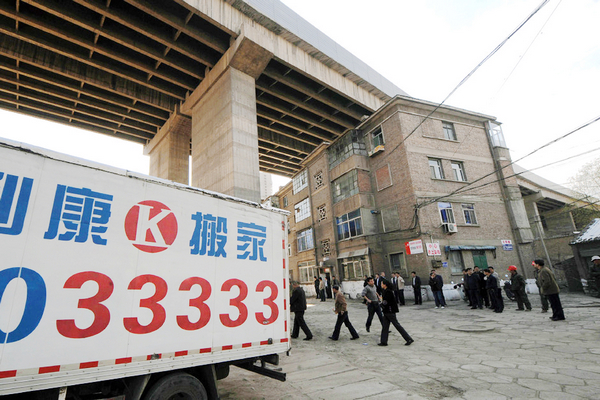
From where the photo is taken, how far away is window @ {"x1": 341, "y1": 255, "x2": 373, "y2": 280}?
71.2 ft

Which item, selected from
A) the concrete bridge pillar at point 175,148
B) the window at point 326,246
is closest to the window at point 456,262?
the window at point 326,246

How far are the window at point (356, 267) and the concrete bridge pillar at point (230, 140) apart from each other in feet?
31.0

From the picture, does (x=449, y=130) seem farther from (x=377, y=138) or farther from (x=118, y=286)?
(x=118, y=286)

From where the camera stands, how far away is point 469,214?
20.8 m

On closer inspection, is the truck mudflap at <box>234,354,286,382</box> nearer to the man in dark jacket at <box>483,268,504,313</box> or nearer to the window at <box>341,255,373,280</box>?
the man in dark jacket at <box>483,268,504,313</box>

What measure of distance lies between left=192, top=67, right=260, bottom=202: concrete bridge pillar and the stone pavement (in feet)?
33.7

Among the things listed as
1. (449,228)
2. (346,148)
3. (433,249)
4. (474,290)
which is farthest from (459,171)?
(474,290)

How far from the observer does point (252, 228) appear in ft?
15.5

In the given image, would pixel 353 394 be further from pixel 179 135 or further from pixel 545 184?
pixel 545 184

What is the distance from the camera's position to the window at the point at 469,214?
810 inches


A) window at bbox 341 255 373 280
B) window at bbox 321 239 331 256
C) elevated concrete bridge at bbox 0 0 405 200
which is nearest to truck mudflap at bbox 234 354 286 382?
elevated concrete bridge at bbox 0 0 405 200

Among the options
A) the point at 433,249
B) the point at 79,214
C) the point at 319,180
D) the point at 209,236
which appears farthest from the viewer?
the point at 319,180

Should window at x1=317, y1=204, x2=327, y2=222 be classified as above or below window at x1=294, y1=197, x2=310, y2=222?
below

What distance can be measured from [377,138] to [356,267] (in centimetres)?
1008
